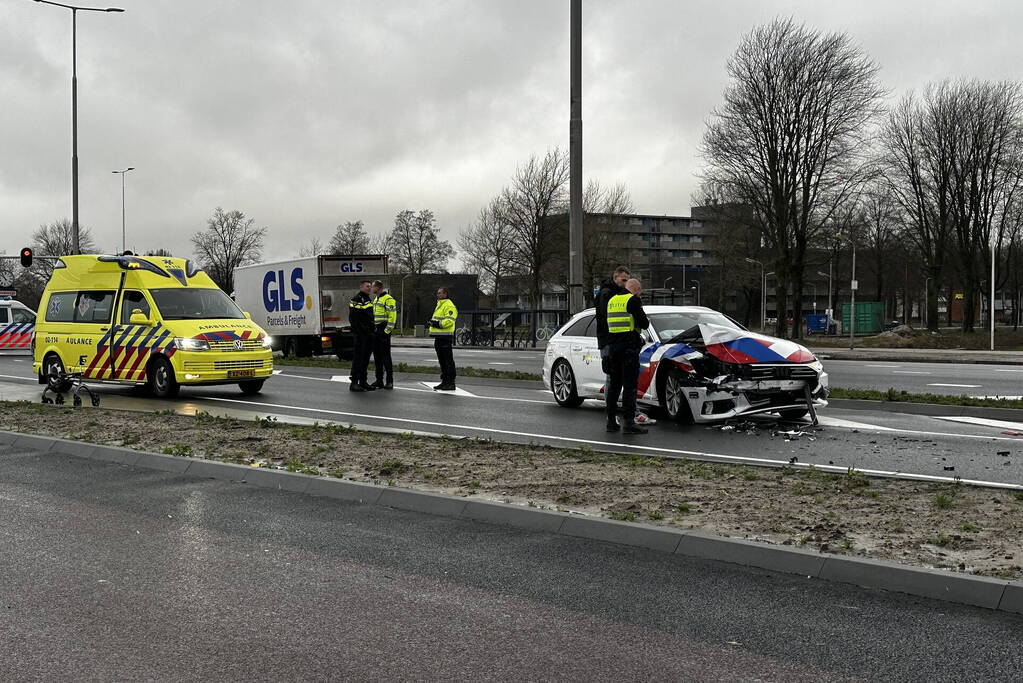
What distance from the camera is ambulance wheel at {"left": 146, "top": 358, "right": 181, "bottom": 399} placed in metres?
16.4

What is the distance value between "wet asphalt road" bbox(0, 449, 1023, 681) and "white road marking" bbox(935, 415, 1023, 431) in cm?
783

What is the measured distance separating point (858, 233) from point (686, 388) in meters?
39.4

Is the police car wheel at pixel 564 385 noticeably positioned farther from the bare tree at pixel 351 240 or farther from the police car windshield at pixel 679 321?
the bare tree at pixel 351 240

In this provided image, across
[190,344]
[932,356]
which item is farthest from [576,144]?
[932,356]

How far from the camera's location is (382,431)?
11484 mm

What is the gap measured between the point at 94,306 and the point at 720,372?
10857 millimetres

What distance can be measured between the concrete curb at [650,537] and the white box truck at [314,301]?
66.6 ft

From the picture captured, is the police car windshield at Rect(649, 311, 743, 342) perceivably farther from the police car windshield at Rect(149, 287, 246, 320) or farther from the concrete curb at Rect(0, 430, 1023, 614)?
the police car windshield at Rect(149, 287, 246, 320)

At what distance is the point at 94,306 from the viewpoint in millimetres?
17422

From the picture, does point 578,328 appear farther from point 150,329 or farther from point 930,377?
point 930,377

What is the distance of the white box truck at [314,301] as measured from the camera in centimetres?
2966

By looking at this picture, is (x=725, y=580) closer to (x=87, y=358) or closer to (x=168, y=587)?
(x=168, y=587)

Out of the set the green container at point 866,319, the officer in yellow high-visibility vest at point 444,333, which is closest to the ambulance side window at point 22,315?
the officer in yellow high-visibility vest at point 444,333

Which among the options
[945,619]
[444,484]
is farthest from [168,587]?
[945,619]
